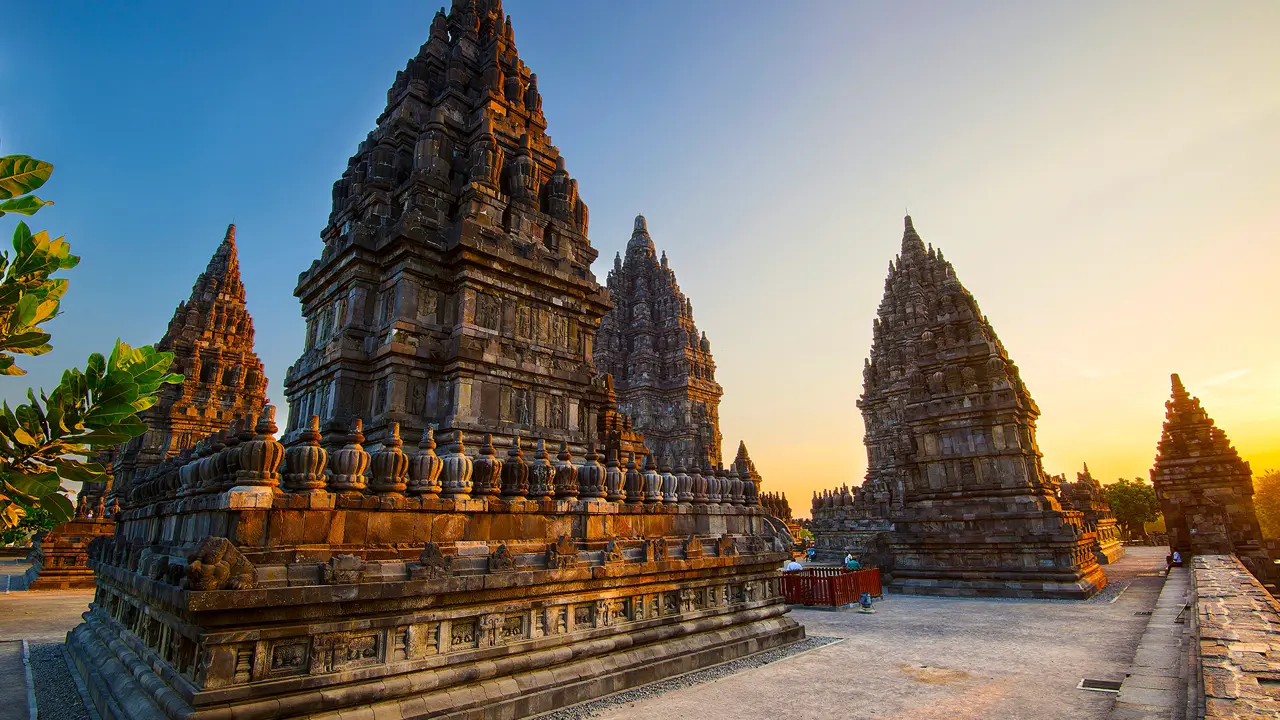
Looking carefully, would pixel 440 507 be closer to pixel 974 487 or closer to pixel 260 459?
pixel 260 459

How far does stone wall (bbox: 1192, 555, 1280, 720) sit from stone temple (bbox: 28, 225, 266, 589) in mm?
37435

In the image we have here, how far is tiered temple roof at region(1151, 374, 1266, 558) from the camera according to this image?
25891 mm

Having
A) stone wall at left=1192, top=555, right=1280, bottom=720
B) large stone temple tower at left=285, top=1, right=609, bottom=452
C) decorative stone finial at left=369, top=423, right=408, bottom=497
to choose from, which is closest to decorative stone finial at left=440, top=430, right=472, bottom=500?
decorative stone finial at left=369, top=423, right=408, bottom=497

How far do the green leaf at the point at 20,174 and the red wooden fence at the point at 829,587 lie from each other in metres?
17.0

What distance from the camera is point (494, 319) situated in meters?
12.5

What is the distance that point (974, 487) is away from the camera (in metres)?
21.2

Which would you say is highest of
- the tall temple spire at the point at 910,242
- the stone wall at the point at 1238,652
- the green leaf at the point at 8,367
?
the tall temple spire at the point at 910,242

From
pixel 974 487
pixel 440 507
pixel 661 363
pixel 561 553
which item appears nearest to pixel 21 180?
pixel 440 507

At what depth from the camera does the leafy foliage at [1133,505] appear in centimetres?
6106

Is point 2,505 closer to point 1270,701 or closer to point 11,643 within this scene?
point 1270,701

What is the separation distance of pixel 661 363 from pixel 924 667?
44626 millimetres

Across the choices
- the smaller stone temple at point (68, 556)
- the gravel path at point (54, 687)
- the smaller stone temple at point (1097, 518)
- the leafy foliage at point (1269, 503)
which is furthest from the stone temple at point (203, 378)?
the leafy foliage at point (1269, 503)

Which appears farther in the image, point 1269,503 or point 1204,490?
point 1269,503

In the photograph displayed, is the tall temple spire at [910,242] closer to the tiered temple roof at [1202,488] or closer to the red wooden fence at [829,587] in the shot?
the tiered temple roof at [1202,488]
